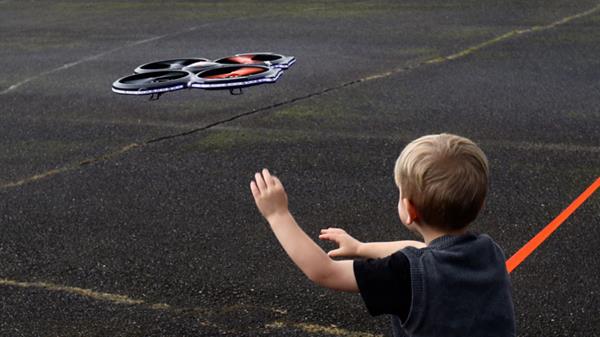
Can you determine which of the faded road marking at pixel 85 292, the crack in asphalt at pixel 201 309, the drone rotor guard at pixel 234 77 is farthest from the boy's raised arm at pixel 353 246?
the drone rotor guard at pixel 234 77

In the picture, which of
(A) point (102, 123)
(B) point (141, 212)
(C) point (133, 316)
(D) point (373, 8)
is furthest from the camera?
(D) point (373, 8)

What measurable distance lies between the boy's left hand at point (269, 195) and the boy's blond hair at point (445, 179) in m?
0.36

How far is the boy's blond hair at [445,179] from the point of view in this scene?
105 inches

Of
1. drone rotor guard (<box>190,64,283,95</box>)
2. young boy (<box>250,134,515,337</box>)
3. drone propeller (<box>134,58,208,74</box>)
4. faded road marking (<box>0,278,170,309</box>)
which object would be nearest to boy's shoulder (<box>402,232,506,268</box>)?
young boy (<box>250,134,515,337</box>)

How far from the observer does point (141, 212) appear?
6605 mm

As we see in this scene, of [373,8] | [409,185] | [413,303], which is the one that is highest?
[409,185]

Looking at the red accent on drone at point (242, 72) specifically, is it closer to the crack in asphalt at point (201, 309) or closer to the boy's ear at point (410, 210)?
the crack in asphalt at point (201, 309)

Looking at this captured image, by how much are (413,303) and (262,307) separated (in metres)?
2.30

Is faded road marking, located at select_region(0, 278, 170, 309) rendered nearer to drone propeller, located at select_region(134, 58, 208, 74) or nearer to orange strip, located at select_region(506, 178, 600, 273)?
orange strip, located at select_region(506, 178, 600, 273)

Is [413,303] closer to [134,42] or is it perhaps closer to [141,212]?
[141,212]

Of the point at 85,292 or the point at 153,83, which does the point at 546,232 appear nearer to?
the point at 85,292

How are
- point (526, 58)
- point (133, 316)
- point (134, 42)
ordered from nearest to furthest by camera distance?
point (133, 316) → point (526, 58) → point (134, 42)

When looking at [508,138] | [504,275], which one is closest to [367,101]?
[508,138]

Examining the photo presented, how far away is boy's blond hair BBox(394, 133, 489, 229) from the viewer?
8.79ft
